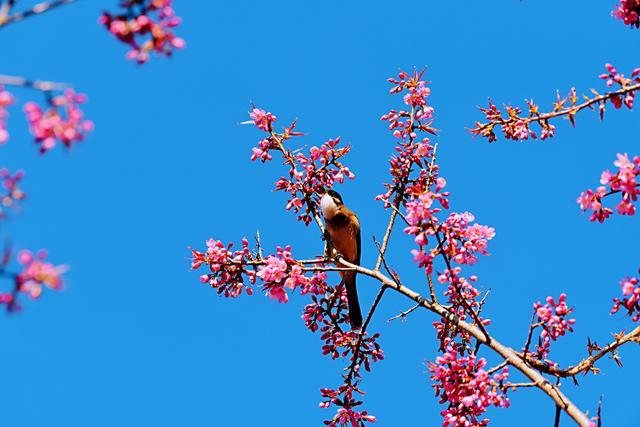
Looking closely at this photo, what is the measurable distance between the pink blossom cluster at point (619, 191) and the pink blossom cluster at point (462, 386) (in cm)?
109

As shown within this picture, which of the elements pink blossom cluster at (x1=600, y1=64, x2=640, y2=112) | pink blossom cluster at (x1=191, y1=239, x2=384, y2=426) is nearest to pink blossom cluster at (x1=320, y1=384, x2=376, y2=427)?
pink blossom cluster at (x1=191, y1=239, x2=384, y2=426)

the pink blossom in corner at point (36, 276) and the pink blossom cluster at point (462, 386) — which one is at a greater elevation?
the pink blossom cluster at point (462, 386)

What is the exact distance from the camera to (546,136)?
15.8 ft

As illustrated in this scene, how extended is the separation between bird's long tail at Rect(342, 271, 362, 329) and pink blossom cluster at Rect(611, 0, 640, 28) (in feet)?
8.86

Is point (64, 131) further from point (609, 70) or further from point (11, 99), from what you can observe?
point (609, 70)

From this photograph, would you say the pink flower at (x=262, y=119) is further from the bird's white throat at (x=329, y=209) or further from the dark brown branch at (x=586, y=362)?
the dark brown branch at (x=586, y=362)

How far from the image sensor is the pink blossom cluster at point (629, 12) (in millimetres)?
4957

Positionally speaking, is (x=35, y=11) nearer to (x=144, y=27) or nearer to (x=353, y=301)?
(x=144, y=27)

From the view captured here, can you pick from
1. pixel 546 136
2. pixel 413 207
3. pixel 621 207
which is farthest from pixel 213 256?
pixel 621 207

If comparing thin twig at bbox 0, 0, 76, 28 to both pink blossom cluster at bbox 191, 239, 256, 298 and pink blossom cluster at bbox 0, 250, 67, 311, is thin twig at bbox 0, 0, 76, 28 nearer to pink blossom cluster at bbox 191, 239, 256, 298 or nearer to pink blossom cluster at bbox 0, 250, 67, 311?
pink blossom cluster at bbox 0, 250, 67, 311

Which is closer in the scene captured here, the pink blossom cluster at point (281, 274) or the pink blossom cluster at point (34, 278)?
the pink blossom cluster at point (34, 278)

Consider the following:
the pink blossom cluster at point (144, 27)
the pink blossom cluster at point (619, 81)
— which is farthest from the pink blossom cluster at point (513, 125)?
the pink blossom cluster at point (144, 27)

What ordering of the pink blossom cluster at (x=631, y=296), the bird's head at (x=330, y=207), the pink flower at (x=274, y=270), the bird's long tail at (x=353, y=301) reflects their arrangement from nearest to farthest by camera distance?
the pink blossom cluster at (x=631, y=296) < the pink flower at (x=274, y=270) < the bird's long tail at (x=353, y=301) < the bird's head at (x=330, y=207)

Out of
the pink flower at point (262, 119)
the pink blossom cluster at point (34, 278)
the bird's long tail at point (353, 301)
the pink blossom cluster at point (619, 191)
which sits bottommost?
the pink blossom cluster at point (34, 278)
